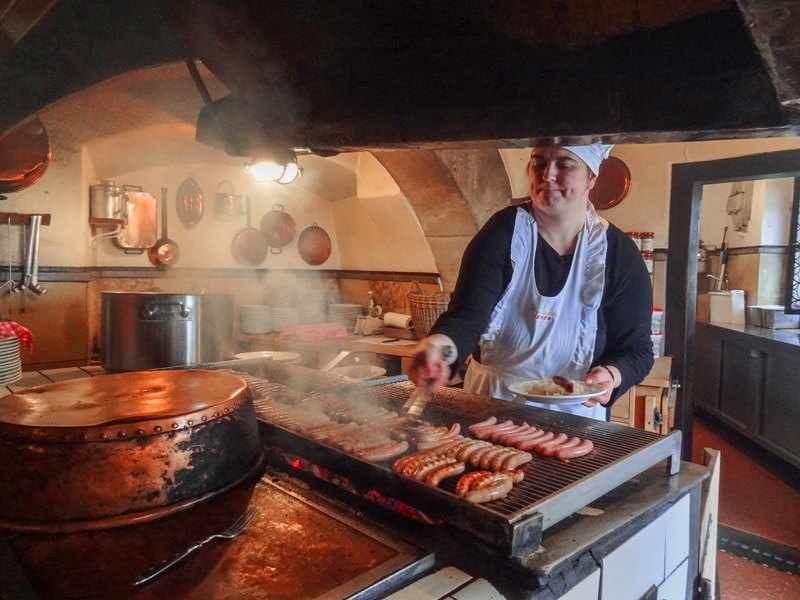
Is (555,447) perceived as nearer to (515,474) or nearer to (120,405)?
(515,474)

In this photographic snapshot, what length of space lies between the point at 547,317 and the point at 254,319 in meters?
4.87

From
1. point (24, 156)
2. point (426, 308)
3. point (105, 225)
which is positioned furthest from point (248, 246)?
point (426, 308)

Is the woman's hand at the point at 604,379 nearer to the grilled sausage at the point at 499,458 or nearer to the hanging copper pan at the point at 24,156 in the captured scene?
the grilled sausage at the point at 499,458

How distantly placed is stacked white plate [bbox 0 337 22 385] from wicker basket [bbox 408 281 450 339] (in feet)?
10.9

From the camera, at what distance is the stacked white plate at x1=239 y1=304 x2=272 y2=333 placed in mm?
6633

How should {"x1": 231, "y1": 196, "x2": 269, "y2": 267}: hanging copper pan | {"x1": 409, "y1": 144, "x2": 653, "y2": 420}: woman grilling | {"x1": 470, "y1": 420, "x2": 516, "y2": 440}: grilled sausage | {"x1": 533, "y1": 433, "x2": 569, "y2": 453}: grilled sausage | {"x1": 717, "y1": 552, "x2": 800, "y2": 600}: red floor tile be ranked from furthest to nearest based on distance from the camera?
{"x1": 231, "y1": 196, "x2": 269, "y2": 267}: hanging copper pan, {"x1": 717, "y1": 552, "x2": 800, "y2": 600}: red floor tile, {"x1": 409, "y1": 144, "x2": 653, "y2": 420}: woman grilling, {"x1": 470, "y1": 420, "x2": 516, "y2": 440}: grilled sausage, {"x1": 533, "y1": 433, "x2": 569, "y2": 453}: grilled sausage

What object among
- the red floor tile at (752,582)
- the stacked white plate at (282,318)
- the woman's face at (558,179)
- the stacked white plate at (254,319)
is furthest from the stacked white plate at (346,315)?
the woman's face at (558,179)

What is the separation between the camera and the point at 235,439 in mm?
1663

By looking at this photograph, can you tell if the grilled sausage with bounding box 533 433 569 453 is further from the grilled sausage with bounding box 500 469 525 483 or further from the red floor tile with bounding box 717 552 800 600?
the red floor tile with bounding box 717 552 800 600

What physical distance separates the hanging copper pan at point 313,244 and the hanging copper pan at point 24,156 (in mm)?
3445

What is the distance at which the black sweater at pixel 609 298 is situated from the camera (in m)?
2.42

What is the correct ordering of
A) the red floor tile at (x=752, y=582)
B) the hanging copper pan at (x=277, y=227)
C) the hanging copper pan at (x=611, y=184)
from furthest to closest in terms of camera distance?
the hanging copper pan at (x=277, y=227) → the hanging copper pan at (x=611, y=184) → the red floor tile at (x=752, y=582)

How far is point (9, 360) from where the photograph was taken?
3.54 metres

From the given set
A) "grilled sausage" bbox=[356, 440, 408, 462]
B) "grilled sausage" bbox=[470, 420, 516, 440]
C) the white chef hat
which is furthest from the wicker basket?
"grilled sausage" bbox=[356, 440, 408, 462]
